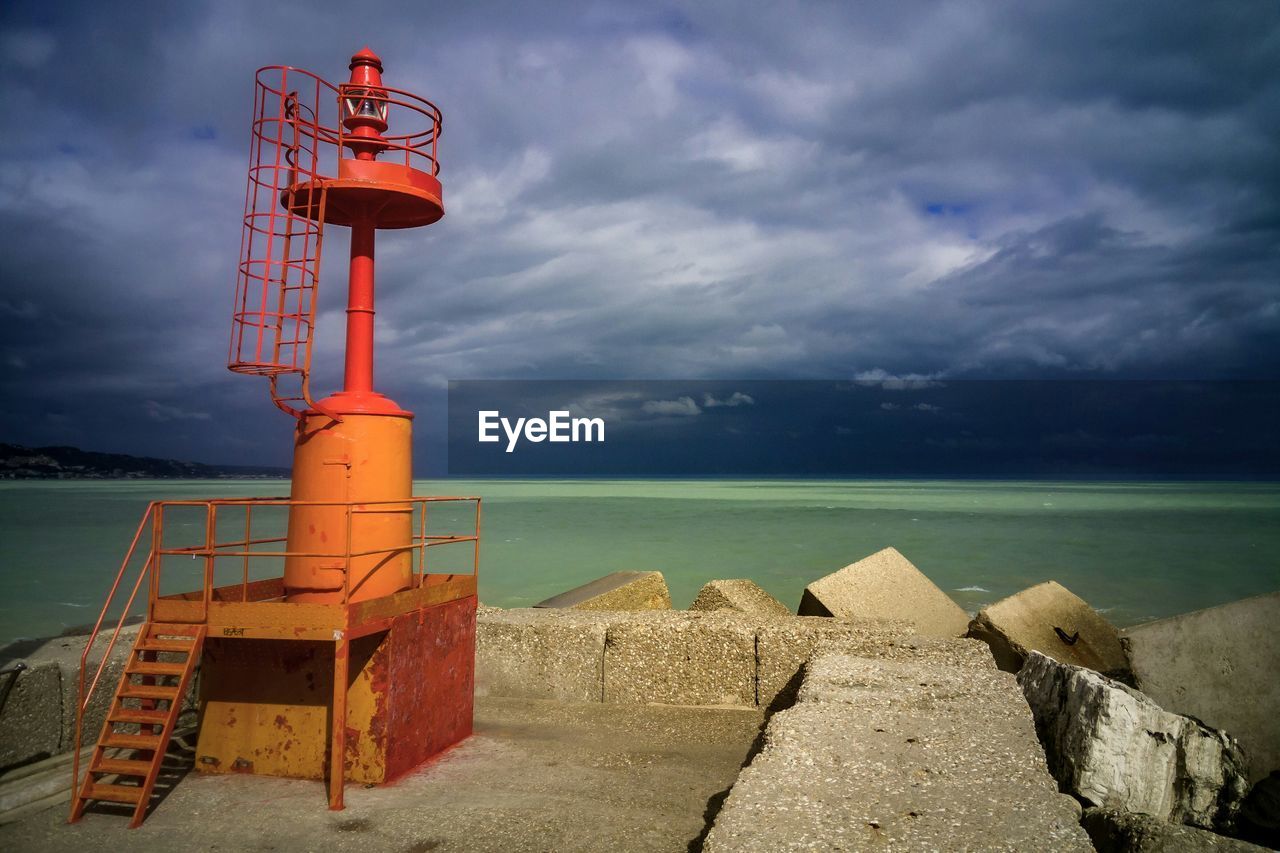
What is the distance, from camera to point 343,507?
226 inches

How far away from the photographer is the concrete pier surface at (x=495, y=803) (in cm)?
457

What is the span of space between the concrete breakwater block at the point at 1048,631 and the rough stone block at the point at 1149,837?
10.8 feet

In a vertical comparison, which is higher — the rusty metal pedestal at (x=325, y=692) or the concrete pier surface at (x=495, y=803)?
the rusty metal pedestal at (x=325, y=692)

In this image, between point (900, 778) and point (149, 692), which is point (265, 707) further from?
point (900, 778)

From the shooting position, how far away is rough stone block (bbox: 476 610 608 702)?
701 centimetres

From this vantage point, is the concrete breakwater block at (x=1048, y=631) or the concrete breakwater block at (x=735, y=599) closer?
the concrete breakwater block at (x=1048, y=631)

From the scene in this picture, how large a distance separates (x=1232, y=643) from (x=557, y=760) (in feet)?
15.1

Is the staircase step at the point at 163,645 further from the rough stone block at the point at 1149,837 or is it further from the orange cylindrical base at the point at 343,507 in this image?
the rough stone block at the point at 1149,837

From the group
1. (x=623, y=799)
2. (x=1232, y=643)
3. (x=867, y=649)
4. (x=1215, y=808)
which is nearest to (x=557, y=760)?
(x=623, y=799)

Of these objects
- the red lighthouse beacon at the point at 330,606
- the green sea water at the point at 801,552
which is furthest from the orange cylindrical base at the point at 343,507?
the green sea water at the point at 801,552

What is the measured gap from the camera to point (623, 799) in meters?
5.11

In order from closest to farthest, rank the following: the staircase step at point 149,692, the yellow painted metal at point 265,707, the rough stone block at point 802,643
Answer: the staircase step at point 149,692, the yellow painted metal at point 265,707, the rough stone block at point 802,643

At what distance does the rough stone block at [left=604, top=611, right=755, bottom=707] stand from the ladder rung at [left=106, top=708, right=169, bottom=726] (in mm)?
3150

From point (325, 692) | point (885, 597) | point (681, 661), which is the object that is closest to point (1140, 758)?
point (681, 661)
